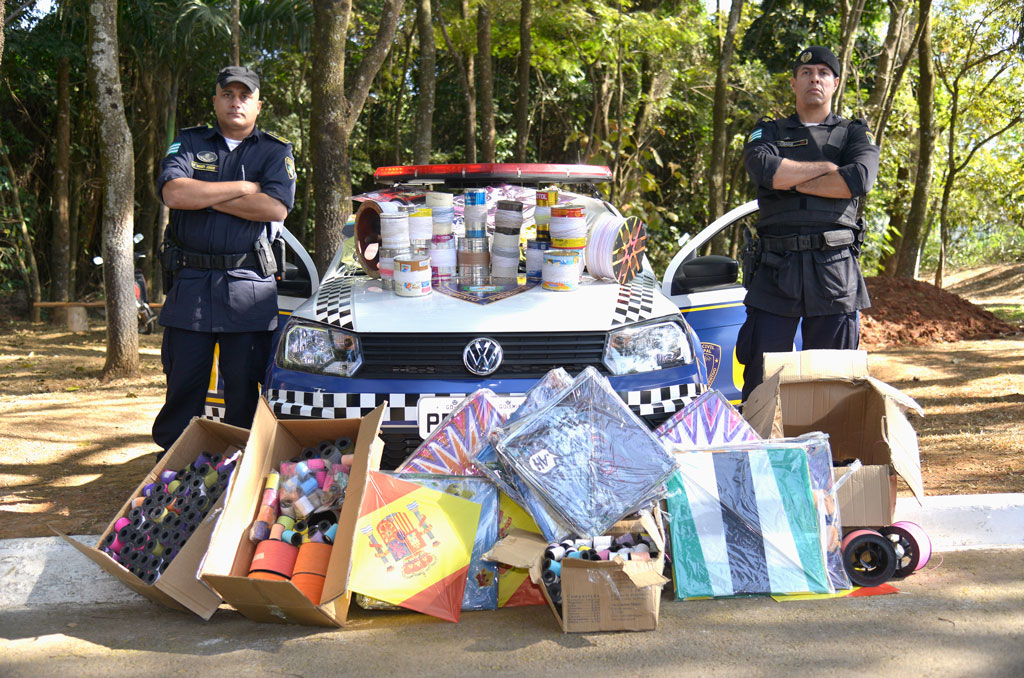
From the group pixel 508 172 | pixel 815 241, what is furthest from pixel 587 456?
pixel 508 172

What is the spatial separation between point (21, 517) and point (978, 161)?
28.2m

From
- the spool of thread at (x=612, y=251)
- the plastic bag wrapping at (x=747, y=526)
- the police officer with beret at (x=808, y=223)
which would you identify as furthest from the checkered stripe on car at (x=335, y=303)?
the police officer with beret at (x=808, y=223)

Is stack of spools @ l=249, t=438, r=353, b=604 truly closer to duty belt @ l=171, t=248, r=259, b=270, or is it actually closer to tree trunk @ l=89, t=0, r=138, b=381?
duty belt @ l=171, t=248, r=259, b=270

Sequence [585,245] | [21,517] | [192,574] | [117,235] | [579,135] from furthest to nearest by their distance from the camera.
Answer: [579,135]
[117,235]
[585,245]
[21,517]
[192,574]

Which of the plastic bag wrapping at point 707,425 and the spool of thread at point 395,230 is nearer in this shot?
the plastic bag wrapping at point 707,425

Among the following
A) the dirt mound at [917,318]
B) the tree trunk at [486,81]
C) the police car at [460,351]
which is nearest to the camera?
the police car at [460,351]

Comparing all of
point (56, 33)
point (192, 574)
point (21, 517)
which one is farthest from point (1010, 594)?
point (56, 33)

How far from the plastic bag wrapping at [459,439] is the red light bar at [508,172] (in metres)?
1.87

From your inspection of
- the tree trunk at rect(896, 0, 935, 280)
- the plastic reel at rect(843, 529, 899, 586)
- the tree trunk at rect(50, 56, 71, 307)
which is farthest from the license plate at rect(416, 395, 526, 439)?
the tree trunk at rect(50, 56, 71, 307)

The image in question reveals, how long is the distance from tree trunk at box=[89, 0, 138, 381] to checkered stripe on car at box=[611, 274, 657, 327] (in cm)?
617

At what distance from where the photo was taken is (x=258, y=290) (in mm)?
4668

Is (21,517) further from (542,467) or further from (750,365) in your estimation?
(750,365)

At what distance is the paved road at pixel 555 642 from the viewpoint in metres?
2.99

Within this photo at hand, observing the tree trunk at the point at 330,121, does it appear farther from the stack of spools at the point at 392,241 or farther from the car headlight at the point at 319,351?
the car headlight at the point at 319,351
